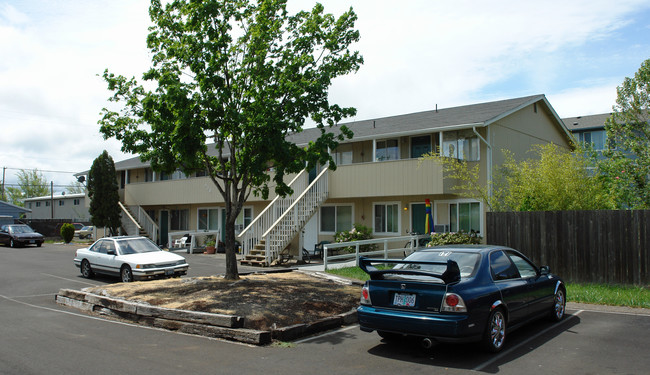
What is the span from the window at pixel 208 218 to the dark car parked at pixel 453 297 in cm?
2278

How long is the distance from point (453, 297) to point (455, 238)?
476 inches

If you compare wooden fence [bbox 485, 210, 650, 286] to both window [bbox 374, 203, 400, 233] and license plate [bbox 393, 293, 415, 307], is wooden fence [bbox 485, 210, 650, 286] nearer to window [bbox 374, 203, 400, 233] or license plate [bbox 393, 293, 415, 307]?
window [bbox 374, 203, 400, 233]

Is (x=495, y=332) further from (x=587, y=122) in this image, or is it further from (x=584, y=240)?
(x=587, y=122)

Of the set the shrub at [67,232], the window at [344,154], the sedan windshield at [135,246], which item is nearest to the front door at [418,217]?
the window at [344,154]

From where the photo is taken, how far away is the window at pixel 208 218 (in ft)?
97.7

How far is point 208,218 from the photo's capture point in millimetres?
30219

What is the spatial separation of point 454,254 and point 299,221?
516 inches

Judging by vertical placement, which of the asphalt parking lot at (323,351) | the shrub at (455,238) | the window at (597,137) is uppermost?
the window at (597,137)

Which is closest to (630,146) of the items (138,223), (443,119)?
(443,119)

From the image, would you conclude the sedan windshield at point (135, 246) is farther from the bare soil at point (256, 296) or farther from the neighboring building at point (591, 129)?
the neighboring building at point (591, 129)

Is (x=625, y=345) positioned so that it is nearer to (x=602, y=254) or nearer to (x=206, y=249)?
(x=602, y=254)

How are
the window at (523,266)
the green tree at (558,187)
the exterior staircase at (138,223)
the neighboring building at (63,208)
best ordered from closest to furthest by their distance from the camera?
the window at (523,266) < the green tree at (558,187) < the exterior staircase at (138,223) < the neighboring building at (63,208)

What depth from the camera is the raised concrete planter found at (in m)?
8.21

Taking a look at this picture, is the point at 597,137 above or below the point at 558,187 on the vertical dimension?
above
